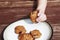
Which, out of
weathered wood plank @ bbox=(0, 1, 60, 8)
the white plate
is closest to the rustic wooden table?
weathered wood plank @ bbox=(0, 1, 60, 8)

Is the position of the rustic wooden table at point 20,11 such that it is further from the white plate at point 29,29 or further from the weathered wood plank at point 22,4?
the white plate at point 29,29

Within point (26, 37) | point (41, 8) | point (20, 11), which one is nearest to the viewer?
point (26, 37)

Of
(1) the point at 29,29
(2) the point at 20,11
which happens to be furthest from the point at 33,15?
(2) the point at 20,11

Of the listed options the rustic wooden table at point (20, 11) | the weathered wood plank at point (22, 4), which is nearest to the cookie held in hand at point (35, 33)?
the rustic wooden table at point (20, 11)

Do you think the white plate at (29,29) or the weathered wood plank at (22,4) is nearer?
the white plate at (29,29)

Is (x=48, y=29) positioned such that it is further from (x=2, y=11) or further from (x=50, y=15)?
(x=2, y=11)

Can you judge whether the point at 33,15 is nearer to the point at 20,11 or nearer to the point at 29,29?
the point at 29,29
